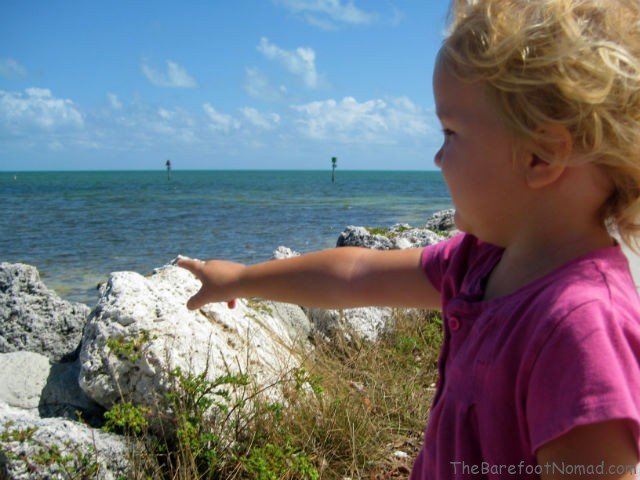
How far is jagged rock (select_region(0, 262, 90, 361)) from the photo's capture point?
4.47 metres

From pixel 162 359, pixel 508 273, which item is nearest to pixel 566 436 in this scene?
pixel 508 273

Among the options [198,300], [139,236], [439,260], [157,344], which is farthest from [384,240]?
[139,236]

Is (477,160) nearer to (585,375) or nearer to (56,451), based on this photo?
(585,375)

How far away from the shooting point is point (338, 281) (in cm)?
175

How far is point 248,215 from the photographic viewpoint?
76.5 ft

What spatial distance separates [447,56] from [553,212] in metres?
0.40

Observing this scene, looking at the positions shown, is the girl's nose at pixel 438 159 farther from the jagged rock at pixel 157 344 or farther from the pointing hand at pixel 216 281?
the jagged rock at pixel 157 344

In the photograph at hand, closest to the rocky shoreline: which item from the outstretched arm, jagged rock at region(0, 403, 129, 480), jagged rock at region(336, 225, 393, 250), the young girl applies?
jagged rock at region(0, 403, 129, 480)

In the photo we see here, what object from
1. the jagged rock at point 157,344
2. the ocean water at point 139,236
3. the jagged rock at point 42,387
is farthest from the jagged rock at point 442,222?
the jagged rock at point 42,387

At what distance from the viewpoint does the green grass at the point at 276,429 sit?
2695mm

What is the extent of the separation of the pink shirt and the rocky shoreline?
6.08ft

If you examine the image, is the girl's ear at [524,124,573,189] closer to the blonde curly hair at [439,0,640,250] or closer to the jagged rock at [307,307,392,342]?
the blonde curly hair at [439,0,640,250]

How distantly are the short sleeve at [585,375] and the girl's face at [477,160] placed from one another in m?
0.31

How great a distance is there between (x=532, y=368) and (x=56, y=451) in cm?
225
